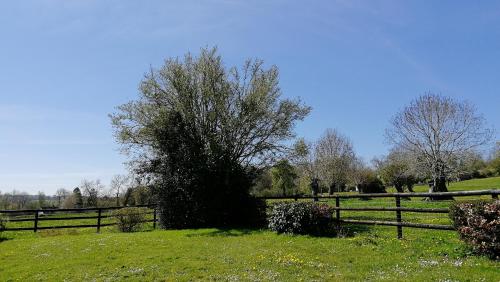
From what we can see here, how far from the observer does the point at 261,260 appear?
10.7 meters

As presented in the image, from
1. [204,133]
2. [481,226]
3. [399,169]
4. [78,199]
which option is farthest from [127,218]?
[78,199]

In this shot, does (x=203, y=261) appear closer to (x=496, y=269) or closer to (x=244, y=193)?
(x=496, y=269)

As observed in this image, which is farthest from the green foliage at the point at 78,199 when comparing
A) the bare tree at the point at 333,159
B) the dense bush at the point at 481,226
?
the dense bush at the point at 481,226

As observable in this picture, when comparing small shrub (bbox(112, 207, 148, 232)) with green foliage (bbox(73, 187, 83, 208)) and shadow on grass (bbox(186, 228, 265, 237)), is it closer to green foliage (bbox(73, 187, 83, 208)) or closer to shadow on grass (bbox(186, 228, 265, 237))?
shadow on grass (bbox(186, 228, 265, 237))

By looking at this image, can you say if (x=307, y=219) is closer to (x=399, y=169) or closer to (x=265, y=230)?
(x=265, y=230)

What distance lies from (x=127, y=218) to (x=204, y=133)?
6569mm

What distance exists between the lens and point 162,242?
50.4 feet

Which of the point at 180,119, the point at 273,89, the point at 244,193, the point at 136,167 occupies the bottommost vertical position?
the point at 244,193

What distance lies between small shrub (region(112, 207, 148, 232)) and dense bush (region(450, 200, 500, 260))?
56.2 feet

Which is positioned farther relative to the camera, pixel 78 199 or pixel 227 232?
pixel 78 199

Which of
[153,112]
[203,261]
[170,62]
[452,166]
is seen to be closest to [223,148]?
[153,112]

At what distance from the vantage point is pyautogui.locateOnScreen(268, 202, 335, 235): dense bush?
15.2 meters

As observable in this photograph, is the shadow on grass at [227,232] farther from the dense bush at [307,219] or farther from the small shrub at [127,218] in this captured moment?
the small shrub at [127,218]

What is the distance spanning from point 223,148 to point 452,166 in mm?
25839
